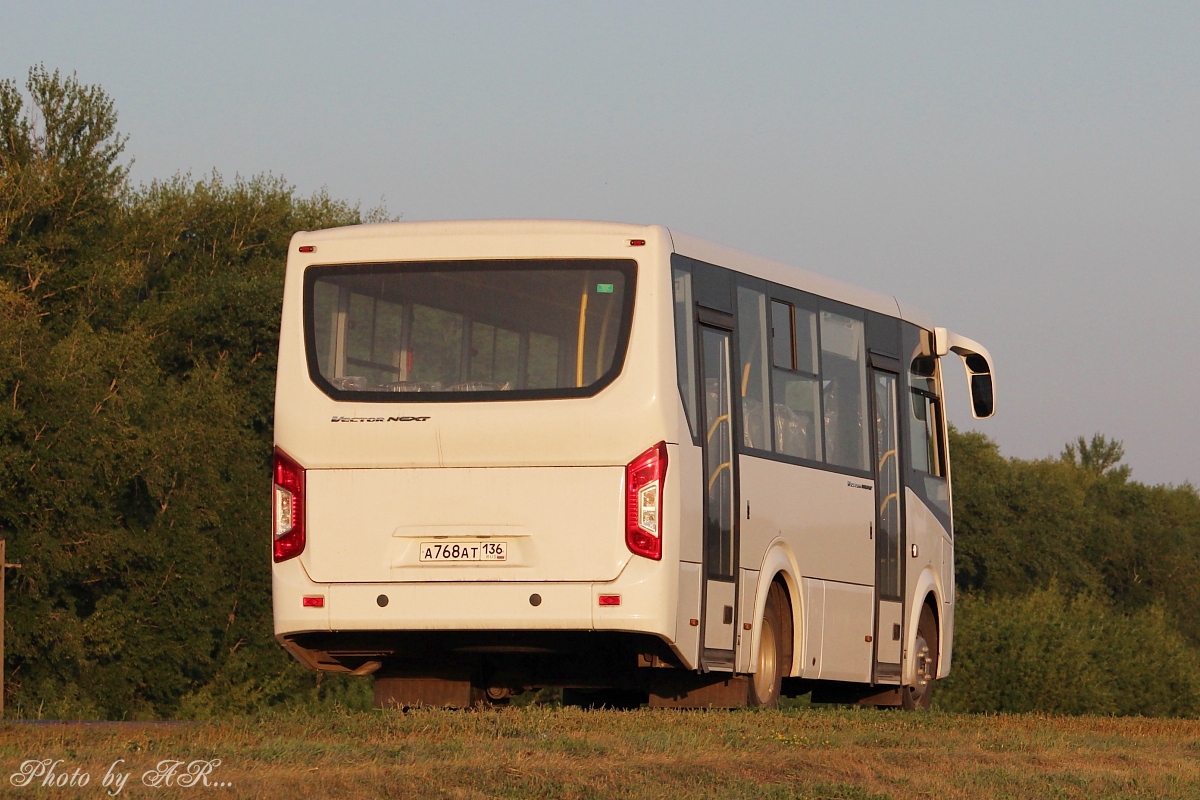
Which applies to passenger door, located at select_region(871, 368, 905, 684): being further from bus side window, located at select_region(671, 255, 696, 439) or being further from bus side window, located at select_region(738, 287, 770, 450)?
bus side window, located at select_region(671, 255, 696, 439)

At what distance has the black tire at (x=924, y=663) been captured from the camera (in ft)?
59.8

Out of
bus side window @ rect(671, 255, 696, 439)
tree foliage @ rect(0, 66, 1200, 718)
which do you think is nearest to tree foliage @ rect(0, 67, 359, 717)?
tree foliage @ rect(0, 66, 1200, 718)

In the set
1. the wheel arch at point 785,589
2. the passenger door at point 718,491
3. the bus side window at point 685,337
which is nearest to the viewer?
the bus side window at point 685,337

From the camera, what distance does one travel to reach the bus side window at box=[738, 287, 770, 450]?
576 inches

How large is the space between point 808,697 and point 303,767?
10732 mm

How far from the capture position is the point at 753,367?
14.8 m

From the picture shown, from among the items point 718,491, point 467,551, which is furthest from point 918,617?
point 467,551

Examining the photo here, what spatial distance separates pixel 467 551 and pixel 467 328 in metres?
1.49

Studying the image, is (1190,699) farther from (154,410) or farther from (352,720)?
(352,720)

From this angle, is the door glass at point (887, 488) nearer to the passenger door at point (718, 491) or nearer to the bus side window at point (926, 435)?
the bus side window at point (926, 435)

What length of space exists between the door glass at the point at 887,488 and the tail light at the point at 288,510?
5.60 metres

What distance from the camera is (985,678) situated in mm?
54312

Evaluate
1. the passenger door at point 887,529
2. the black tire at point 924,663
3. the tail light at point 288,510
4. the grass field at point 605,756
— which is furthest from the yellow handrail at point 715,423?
the black tire at point 924,663

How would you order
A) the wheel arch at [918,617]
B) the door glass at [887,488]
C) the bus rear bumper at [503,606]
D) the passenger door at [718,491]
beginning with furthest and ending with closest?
the wheel arch at [918,617] < the door glass at [887,488] < the passenger door at [718,491] < the bus rear bumper at [503,606]
